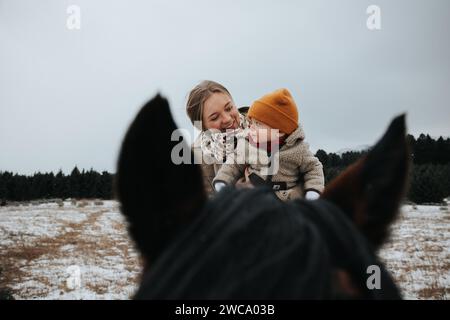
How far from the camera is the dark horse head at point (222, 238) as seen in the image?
635 millimetres

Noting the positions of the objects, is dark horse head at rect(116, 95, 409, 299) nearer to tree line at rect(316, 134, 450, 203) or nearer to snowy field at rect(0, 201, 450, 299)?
snowy field at rect(0, 201, 450, 299)

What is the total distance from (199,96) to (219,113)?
0.76ft

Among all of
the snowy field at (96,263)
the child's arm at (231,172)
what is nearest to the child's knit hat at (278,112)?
the child's arm at (231,172)

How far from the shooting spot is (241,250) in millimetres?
648

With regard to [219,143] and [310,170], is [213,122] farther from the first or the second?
[310,170]

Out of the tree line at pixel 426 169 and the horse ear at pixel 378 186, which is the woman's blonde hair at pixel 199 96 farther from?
the tree line at pixel 426 169

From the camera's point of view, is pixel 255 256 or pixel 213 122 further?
pixel 213 122

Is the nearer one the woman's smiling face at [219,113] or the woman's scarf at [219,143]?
the woman's scarf at [219,143]

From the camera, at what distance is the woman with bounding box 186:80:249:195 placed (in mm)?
2637

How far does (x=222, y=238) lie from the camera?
658mm

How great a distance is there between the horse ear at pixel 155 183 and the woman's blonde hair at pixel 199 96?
2155 millimetres

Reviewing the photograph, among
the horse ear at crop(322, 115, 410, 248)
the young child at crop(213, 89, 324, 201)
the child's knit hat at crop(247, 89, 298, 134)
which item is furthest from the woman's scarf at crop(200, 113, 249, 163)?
the horse ear at crop(322, 115, 410, 248)

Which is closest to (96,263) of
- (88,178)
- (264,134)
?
(264,134)
